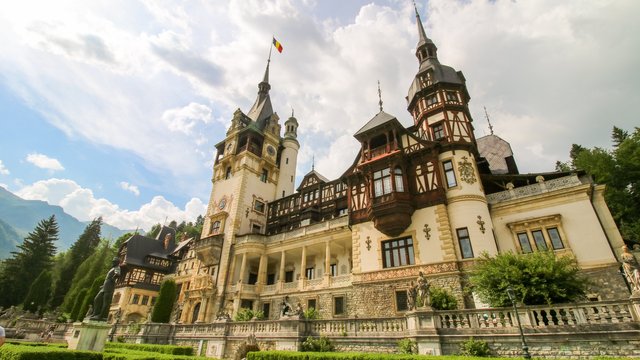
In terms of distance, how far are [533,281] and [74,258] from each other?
7787 cm

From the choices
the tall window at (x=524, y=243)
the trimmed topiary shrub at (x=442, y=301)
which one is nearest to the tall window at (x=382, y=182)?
the trimmed topiary shrub at (x=442, y=301)

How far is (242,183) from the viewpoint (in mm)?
38656

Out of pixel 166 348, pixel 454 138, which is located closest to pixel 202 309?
pixel 166 348

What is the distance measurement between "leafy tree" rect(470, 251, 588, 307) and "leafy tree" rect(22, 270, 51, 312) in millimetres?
64429

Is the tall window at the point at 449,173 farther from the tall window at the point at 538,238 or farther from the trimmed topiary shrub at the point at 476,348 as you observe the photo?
the trimmed topiary shrub at the point at 476,348

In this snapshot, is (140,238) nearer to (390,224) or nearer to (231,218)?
(231,218)

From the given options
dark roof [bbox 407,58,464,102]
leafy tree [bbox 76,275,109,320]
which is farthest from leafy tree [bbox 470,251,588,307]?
leafy tree [bbox 76,275,109,320]

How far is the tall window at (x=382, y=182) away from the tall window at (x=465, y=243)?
5.88m

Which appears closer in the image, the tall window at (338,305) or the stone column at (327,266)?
the tall window at (338,305)

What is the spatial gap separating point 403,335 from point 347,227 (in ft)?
46.8

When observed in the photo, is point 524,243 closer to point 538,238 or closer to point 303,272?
point 538,238

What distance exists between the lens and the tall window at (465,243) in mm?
20359

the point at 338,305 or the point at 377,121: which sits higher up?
the point at 377,121

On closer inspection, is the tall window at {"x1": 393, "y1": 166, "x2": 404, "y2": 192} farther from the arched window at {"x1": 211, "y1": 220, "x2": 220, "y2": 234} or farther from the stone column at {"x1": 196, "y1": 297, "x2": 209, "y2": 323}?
the arched window at {"x1": 211, "y1": 220, "x2": 220, "y2": 234}
